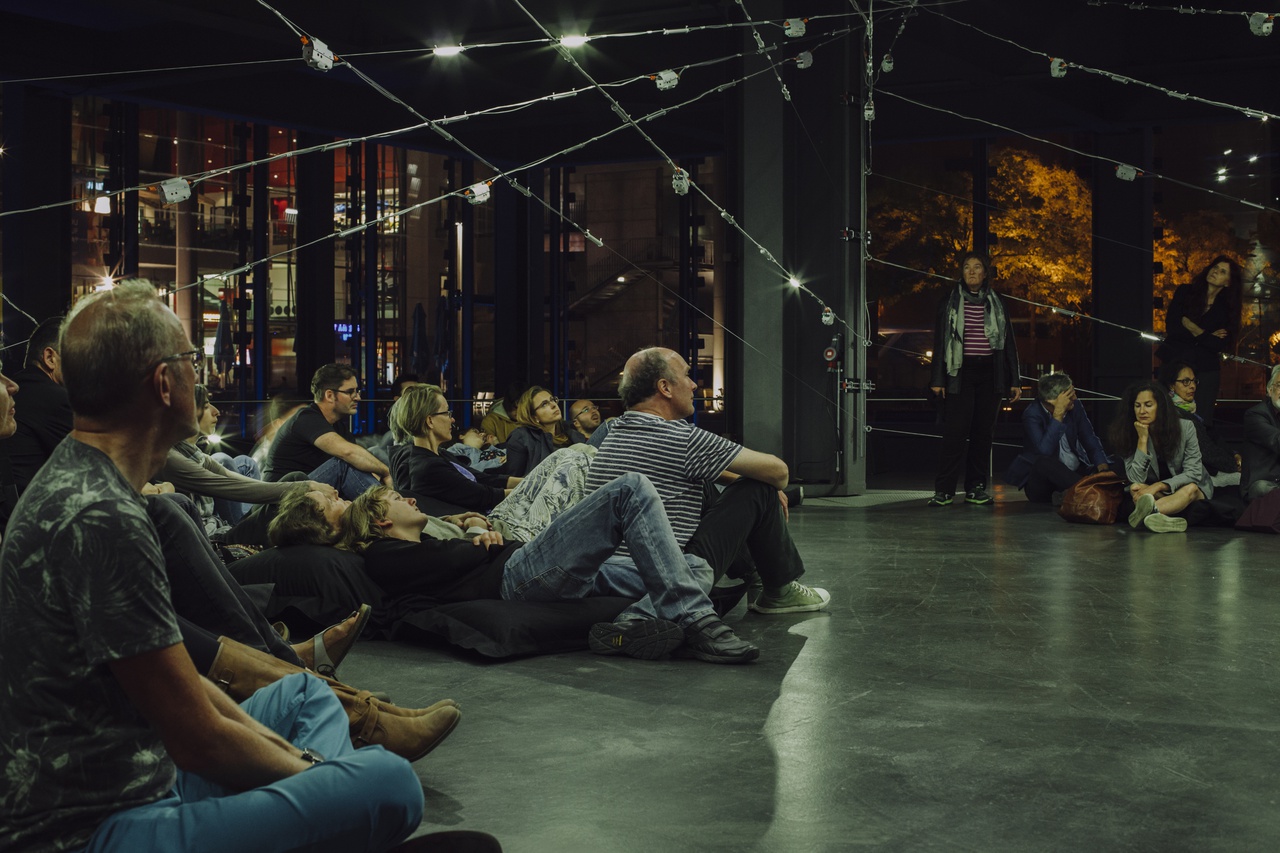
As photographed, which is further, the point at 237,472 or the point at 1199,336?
the point at 1199,336

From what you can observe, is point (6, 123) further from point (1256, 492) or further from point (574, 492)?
point (1256, 492)

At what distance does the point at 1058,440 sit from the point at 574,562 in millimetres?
6189

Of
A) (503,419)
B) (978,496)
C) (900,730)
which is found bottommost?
(900,730)

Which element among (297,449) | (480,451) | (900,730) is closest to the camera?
(900,730)

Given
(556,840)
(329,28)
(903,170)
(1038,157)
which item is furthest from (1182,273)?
(556,840)

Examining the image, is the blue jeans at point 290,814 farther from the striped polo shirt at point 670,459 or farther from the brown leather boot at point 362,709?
the striped polo shirt at point 670,459

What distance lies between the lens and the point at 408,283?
16922mm

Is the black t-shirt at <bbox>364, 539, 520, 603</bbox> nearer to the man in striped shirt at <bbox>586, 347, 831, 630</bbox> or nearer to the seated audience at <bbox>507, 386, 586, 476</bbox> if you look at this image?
the man in striped shirt at <bbox>586, 347, 831, 630</bbox>

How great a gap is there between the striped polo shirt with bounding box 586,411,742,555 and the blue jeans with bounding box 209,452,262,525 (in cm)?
237

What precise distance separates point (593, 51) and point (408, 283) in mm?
5759

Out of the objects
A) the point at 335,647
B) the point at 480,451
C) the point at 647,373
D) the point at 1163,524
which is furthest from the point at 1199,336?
the point at 335,647

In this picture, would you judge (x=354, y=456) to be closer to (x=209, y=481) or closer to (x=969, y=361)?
(x=209, y=481)

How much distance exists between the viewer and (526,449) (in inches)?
294

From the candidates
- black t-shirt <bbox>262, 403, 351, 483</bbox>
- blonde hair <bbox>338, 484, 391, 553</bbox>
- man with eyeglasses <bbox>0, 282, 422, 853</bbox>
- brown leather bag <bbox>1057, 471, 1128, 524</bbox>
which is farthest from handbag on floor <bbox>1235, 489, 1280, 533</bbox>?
man with eyeglasses <bbox>0, 282, 422, 853</bbox>
